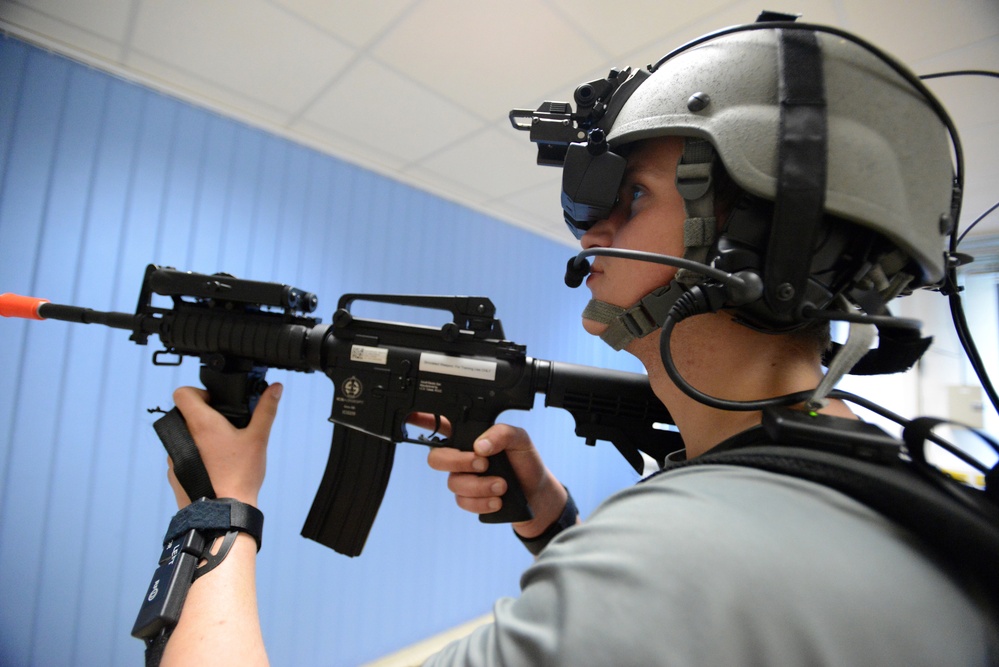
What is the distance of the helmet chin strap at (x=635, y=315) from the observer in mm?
572

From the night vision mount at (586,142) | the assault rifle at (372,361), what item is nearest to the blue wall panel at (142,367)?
the assault rifle at (372,361)

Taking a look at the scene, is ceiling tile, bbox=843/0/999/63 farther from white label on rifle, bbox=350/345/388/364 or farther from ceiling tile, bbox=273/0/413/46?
white label on rifle, bbox=350/345/388/364

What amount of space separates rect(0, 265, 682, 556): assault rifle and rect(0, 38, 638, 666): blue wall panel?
0.51 meters

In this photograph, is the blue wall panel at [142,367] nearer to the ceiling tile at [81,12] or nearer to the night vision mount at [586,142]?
the ceiling tile at [81,12]

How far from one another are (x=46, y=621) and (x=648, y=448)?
1988 mm

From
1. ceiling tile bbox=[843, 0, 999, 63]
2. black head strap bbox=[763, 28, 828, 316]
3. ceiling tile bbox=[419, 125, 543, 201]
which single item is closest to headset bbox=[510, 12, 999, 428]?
black head strap bbox=[763, 28, 828, 316]

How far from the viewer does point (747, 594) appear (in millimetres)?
304

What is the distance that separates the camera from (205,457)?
2.91ft

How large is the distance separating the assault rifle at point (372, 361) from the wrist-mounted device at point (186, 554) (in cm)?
26

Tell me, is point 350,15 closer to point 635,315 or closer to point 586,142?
point 586,142

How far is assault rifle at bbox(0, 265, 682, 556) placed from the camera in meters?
0.99

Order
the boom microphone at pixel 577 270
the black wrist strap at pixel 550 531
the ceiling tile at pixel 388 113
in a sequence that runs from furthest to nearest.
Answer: the ceiling tile at pixel 388 113 → the black wrist strap at pixel 550 531 → the boom microphone at pixel 577 270

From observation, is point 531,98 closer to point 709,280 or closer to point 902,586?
point 709,280

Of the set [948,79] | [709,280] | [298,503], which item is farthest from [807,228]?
[298,503]
